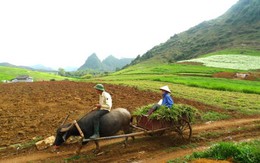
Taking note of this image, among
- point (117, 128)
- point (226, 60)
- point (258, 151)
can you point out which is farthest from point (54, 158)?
point (226, 60)

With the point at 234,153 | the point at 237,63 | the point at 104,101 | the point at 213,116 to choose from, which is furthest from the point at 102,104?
the point at 237,63

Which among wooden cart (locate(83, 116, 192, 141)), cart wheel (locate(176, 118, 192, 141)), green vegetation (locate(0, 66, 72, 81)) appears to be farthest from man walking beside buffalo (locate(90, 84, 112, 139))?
green vegetation (locate(0, 66, 72, 81))

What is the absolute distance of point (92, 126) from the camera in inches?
421

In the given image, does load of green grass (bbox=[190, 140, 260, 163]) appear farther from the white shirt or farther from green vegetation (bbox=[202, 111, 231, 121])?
green vegetation (bbox=[202, 111, 231, 121])

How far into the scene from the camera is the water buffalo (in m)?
10.3

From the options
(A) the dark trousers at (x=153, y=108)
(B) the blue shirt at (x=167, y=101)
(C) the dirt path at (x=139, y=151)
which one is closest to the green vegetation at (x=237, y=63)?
(C) the dirt path at (x=139, y=151)

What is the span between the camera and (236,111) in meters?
19.8

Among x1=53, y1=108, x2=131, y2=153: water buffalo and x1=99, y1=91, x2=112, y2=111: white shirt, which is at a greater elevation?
x1=99, y1=91, x2=112, y2=111: white shirt

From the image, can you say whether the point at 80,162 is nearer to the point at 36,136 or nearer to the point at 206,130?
→ the point at 36,136

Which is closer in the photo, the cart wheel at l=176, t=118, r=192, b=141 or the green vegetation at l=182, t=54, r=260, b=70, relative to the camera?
the cart wheel at l=176, t=118, r=192, b=141

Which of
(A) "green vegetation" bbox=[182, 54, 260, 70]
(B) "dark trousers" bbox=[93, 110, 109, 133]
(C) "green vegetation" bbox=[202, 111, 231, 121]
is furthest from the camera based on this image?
(A) "green vegetation" bbox=[182, 54, 260, 70]

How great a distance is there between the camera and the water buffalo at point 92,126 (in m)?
10.3

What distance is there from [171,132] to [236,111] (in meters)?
8.68

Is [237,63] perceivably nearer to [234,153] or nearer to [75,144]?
[75,144]
